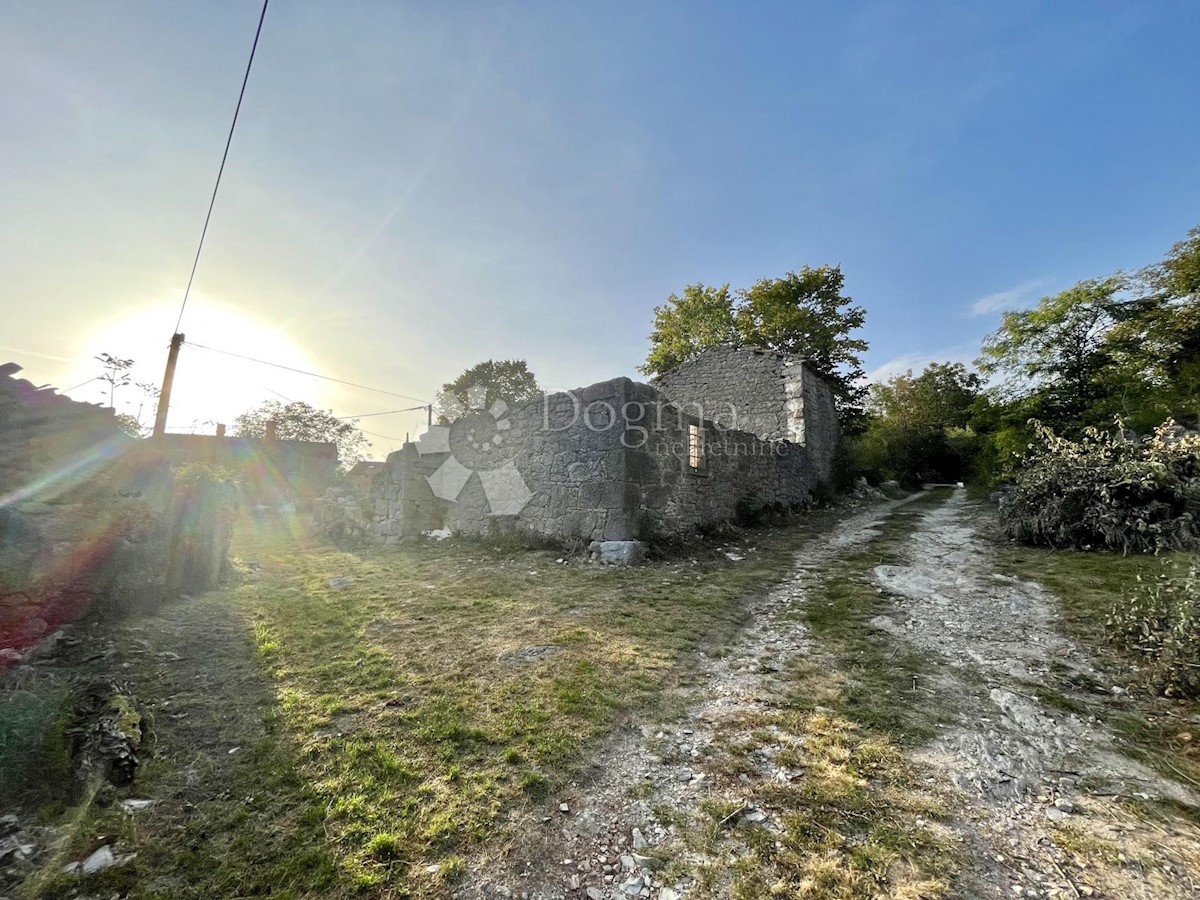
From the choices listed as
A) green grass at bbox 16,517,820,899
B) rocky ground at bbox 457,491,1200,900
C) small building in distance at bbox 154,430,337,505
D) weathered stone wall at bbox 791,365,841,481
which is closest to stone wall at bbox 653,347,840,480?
weathered stone wall at bbox 791,365,841,481

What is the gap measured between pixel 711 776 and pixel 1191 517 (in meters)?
7.97

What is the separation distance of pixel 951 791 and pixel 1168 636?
2.50 metres

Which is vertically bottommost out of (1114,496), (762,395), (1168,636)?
(1168,636)

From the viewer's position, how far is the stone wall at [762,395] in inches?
570

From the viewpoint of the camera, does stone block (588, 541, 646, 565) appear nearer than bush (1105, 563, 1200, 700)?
No

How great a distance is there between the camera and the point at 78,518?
4.20 metres

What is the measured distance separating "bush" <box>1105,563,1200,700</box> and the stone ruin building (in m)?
5.29

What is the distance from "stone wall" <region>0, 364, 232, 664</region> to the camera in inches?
143

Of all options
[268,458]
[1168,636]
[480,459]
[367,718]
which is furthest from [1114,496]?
[268,458]

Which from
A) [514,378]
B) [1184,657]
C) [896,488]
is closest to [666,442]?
[1184,657]

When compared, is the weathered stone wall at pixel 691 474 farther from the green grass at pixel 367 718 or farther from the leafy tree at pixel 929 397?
the leafy tree at pixel 929 397

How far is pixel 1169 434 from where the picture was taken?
7.14m

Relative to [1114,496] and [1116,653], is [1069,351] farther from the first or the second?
[1116,653]

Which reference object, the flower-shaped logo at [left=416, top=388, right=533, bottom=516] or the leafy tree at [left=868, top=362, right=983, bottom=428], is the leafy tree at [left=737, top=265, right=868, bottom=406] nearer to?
the leafy tree at [left=868, top=362, right=983, bottom=428]
